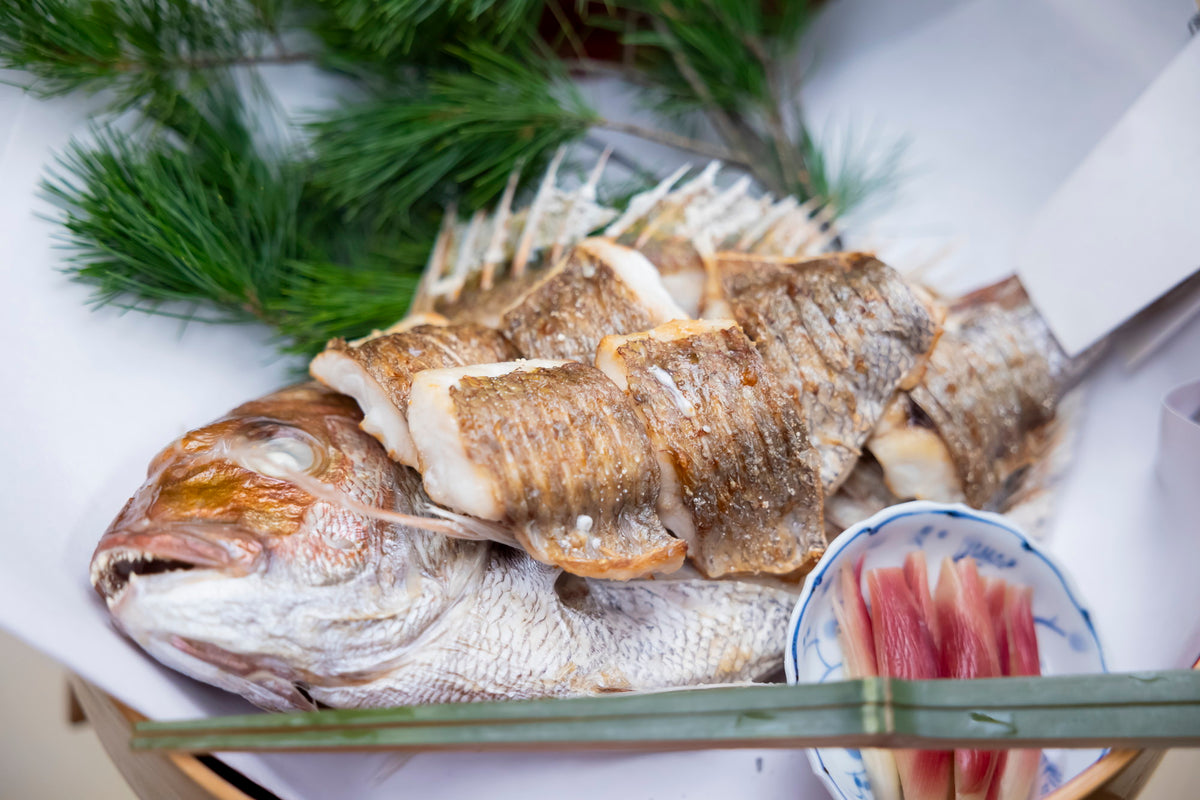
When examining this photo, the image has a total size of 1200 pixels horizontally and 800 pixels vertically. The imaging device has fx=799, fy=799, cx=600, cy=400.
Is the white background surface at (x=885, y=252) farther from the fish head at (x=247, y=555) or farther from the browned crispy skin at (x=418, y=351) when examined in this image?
the browned crispy skin at (x=418, y=351)

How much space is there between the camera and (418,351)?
1134 millimetres

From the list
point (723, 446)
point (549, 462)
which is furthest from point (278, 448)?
point (723, 446)

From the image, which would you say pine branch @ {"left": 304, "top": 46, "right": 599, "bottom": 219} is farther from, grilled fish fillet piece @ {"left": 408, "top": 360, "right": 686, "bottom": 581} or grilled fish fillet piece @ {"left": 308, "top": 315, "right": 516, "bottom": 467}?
grilled fish fillet piece @ {"left": 408, "top": 360, "right": 686, "bottom": 581}

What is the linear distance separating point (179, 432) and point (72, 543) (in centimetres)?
27

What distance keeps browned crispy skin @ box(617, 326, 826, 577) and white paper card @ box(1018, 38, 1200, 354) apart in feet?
2.52

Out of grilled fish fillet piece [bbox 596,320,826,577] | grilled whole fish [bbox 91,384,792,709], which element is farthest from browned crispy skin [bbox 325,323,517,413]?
grilled fish fillet piece [bbox 596,320,826,577]

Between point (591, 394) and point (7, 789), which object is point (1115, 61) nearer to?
point (591, 394)

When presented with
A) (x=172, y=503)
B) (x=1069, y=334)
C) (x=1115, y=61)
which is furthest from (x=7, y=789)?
(x=1115, y=61)

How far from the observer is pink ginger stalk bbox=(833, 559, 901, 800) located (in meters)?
1.14

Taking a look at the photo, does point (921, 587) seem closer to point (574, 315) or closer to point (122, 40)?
point (574, 315)

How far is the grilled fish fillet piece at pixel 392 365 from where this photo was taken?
107 centimetres

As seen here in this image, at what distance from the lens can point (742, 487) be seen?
1109 millimetres

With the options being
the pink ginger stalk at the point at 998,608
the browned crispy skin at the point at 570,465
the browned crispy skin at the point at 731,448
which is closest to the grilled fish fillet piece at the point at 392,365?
the browned crispy skin at the point at 570,465

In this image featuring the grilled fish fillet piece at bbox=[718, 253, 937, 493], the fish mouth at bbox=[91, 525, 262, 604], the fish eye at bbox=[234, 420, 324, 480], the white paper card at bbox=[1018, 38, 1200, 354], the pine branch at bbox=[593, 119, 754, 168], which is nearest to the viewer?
the fish mouth at bbox=[91, 525, 262, 604]
